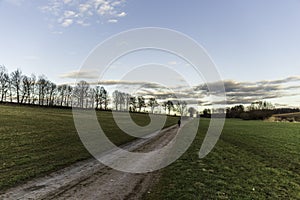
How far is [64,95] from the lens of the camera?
124812mm

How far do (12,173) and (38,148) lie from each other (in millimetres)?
8044

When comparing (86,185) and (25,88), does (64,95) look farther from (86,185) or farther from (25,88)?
(86,185)

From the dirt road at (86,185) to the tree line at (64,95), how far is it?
94.6 metres

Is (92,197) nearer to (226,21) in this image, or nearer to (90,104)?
(226,21)

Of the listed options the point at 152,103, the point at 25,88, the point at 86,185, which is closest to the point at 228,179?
the point at 86,185

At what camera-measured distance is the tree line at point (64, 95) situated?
96312mm

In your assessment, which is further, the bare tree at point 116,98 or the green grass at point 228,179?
the bare tree at point 116,98

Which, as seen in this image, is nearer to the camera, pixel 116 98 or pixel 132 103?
pixel 116 98

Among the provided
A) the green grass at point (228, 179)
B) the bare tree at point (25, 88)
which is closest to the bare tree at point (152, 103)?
the bare tree at point (25, 88)

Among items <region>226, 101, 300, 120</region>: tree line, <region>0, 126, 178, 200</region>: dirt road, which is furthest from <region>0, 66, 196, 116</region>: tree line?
<region>0, 126, 178, 200</region>: dirt road

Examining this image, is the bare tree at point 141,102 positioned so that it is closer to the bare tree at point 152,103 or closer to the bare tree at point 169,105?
the bare tree at point 152,103

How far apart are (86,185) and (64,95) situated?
401 feet

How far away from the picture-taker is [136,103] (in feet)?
465

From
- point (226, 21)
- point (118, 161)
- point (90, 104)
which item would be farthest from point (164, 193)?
point (90, 104)
